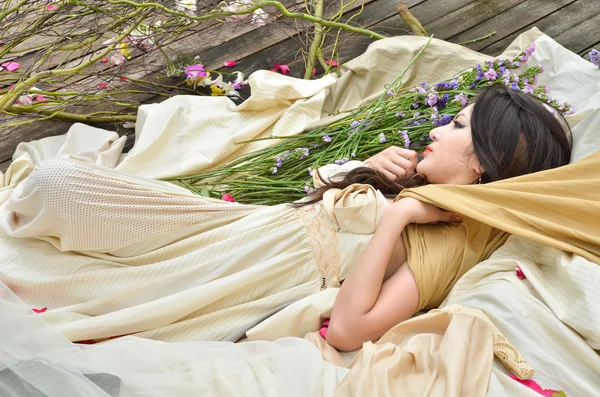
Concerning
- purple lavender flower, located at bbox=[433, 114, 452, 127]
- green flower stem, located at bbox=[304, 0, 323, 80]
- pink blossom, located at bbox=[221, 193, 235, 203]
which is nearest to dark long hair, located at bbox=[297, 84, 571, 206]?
purple lavender flower, located at bbox=[433, 114, 452, 127]

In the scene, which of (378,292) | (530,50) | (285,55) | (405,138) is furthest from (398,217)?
(285,55)

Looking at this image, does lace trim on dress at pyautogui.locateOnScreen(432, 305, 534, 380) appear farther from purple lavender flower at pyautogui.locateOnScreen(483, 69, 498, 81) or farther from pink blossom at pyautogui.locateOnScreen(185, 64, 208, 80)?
pink blossom at pyautogui.locateOnScreen(185, 64, 208, 80)

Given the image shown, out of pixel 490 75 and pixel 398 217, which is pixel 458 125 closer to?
pixel 398 217

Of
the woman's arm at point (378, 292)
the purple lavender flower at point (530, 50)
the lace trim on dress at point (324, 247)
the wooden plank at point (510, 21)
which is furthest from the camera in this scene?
the wooden plank at point (510, 21)

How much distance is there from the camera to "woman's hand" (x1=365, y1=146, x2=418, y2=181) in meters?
2.01

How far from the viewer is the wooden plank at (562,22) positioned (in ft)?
9.99

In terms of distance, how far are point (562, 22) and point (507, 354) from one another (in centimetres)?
213

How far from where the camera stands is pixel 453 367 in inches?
54.4

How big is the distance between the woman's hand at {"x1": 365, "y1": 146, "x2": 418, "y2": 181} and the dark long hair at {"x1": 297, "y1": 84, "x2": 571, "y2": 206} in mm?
237

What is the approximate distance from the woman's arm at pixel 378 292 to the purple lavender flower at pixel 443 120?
0.54 m

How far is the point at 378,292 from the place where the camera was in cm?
175

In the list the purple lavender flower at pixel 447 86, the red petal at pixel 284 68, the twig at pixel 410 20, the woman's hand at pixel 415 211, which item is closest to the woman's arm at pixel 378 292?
the woman's hand at pixel 415 211

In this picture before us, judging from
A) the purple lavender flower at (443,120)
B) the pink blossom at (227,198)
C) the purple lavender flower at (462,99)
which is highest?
the purple lavender flower at (462,99)

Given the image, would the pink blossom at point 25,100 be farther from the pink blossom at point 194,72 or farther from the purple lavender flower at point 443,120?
the purple lavender flower at point 443,120
